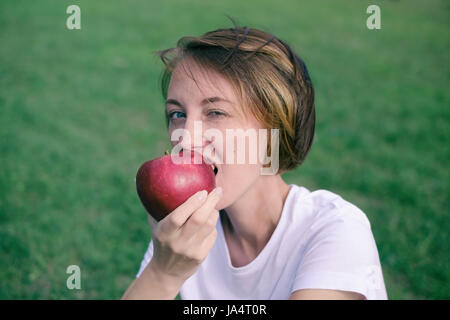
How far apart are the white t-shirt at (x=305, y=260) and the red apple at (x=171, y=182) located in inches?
16.8

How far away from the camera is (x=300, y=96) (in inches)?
66.6

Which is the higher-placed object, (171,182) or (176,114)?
(176,114)

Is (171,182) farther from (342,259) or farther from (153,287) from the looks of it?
(342,259)

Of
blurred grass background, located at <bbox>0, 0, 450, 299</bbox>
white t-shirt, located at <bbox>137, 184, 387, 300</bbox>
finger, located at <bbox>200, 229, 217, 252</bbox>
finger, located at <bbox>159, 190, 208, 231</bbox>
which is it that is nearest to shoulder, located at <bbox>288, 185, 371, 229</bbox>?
white t-shirt, located at <bbox>137, 184, 387, 300</bbox>

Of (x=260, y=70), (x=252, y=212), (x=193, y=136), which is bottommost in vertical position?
(x=252, y=212)

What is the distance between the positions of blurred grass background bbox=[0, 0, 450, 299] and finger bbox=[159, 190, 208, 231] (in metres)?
1.07

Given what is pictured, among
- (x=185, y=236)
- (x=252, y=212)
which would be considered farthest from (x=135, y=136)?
(x=185, y=236)

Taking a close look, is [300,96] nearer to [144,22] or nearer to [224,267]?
[224,267]

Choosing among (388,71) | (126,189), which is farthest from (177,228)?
(388,71)

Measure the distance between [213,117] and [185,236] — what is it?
1.45 feet

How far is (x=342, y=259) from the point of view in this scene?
1.38m

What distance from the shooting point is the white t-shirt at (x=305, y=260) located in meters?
1.38

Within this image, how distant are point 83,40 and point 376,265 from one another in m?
7.81

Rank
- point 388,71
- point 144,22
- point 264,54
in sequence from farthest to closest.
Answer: point 144,22 → point 388,71 → point 264,54
